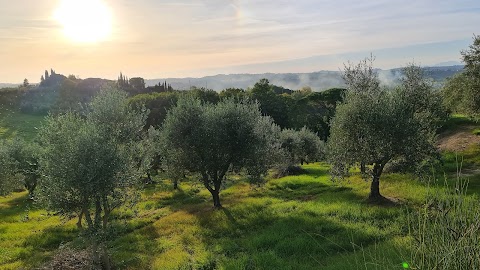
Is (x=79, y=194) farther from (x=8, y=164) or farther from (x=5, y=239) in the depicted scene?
(x=8, y=164)

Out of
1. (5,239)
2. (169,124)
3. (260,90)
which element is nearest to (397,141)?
(169,124)

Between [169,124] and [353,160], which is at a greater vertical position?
[169,124]

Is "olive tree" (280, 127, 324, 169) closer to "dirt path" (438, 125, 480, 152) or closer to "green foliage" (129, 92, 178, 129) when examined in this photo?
"dirt path" (438, 125, 480, 152)

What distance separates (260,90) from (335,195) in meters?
89.0

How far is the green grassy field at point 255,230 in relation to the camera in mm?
19734

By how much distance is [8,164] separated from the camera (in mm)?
48875

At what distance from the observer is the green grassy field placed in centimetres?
1973

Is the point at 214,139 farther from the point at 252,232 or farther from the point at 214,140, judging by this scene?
the point at 252,232

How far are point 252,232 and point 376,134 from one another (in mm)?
13435

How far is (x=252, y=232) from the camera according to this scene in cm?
2652

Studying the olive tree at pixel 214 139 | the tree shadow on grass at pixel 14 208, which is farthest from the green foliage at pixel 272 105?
the olive tree at pixel 214 139

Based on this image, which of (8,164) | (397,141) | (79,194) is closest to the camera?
(79,194)

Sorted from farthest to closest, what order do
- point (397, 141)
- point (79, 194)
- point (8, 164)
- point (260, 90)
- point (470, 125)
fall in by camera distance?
point (260, 90) < point (470, 125) < point (8, 164) < point (397, 141) < point (79, 194)

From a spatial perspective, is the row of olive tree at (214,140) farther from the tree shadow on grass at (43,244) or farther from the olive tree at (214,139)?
the tree shadow on grass at (43,244)
